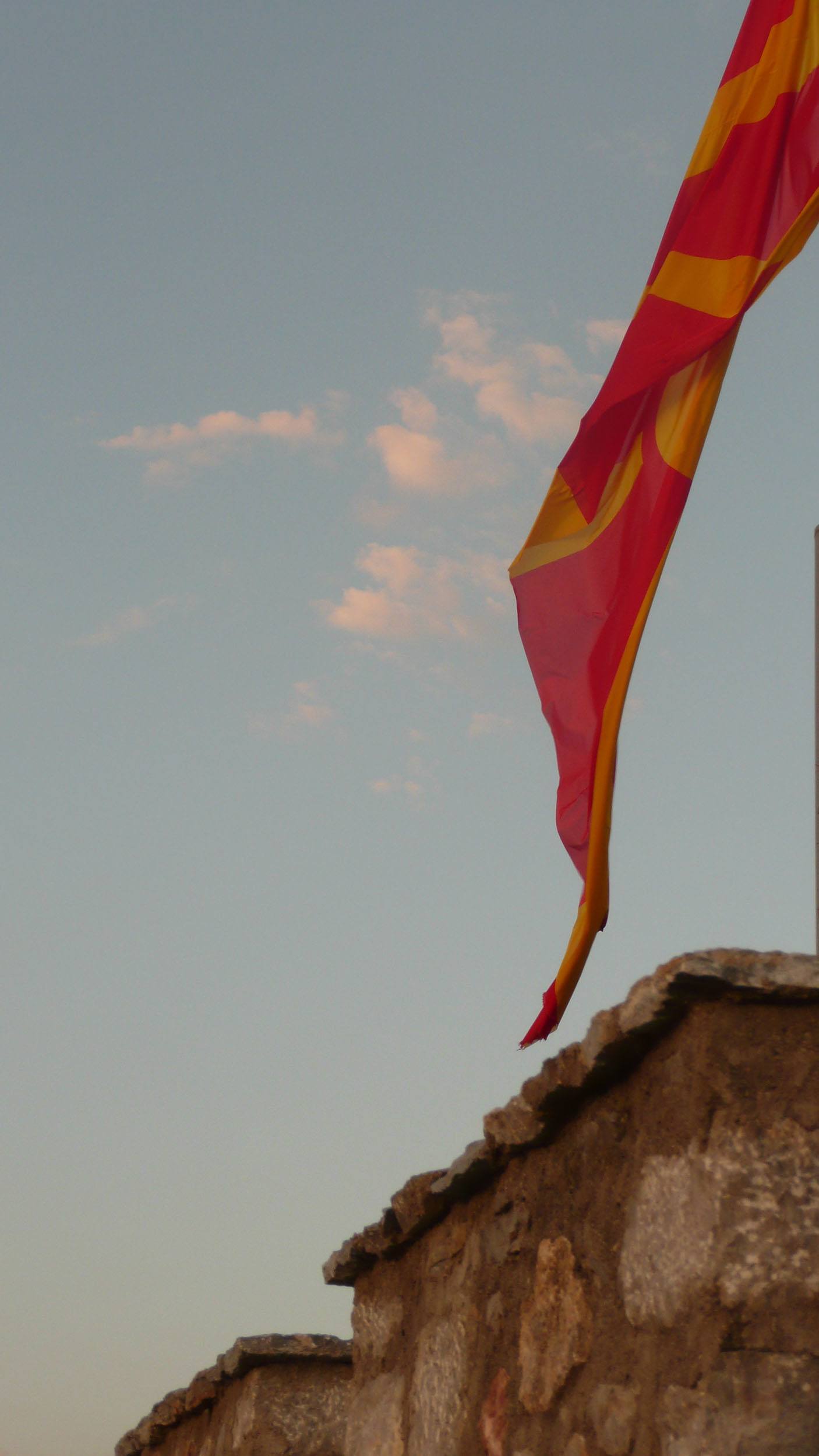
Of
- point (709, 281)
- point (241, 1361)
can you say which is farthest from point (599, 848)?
point (241, 1361)

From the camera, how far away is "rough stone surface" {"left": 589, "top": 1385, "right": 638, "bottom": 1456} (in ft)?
5.56

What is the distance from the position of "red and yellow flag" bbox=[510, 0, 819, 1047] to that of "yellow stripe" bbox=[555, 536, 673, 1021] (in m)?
0.05

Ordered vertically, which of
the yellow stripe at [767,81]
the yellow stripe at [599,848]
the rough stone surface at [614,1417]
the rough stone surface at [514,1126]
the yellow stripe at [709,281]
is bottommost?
the rough stone surface at [614,1417]

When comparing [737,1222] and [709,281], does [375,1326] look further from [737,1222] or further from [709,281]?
[709,281]

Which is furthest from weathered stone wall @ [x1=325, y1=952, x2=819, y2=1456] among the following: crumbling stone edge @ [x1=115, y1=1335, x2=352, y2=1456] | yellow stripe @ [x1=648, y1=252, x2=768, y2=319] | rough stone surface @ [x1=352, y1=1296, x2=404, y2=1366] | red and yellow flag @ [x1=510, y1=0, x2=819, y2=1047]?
yellow stripe @ [x1=648, y1=252, x2=768, y2=319]

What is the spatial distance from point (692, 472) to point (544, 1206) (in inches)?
63.0

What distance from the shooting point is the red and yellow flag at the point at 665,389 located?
3.07 meters

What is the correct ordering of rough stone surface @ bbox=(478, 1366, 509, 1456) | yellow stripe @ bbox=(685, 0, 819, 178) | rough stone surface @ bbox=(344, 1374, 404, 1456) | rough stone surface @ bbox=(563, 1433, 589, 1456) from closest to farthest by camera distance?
rough stone surface @ bbox=(563, 1433, 589, 1456) < rough stone surface @ bbox=(478, 1366, 509, 1456) < rough stone surface @ bbox=(344, 1374, 404, 1456) < yellow stripe @ bbox=(685, 0, 819, 178)

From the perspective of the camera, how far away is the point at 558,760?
9.95 feet

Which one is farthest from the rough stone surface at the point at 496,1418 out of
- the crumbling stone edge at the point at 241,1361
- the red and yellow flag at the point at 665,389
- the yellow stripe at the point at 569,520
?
the yellow stripe at the point at 569,520

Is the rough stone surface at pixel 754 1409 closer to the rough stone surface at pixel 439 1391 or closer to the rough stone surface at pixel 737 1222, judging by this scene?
the rough stone surface at pixel 737 1222

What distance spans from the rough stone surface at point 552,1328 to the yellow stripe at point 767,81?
2546 millimetres

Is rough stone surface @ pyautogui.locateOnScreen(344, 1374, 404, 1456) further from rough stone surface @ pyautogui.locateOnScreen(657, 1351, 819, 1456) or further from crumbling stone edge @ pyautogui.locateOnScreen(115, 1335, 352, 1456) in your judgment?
rough stone surface @ pyautogui.locateOnScreen(657, 1351, 819, 1456)

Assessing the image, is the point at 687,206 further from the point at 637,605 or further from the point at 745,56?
the point at 637,605
